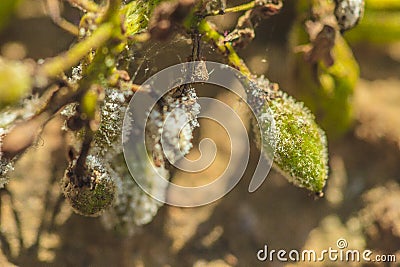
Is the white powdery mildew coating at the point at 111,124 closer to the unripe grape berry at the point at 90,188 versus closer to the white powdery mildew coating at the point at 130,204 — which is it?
the unripe grape berry at the point at 90,188

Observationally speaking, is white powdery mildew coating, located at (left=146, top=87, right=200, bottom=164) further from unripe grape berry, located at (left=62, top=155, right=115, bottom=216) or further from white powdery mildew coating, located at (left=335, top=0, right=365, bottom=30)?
white powdery mildew coating, located at (left=335, top=0, right=365, bottom=30)

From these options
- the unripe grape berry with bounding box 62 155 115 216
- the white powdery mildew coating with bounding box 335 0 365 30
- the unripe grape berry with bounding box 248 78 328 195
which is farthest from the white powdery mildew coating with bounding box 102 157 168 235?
the white powdery mildew coating with bounding box 335 0 365 30

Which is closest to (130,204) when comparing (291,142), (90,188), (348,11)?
(90,188)

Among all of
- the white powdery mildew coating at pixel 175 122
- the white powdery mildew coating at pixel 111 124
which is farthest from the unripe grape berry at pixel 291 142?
the white powdery mildew coating at pixel 111 124

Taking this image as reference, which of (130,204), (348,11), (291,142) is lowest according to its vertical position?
(130,204)

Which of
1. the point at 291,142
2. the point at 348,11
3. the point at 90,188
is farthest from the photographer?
the point at 348,11

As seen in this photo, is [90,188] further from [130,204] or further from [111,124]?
[130,204]

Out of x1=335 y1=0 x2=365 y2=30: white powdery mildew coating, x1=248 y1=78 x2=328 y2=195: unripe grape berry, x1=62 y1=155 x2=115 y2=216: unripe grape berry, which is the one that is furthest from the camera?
x1=335 y1=0 x2=365 y2=30: white powdery mildew coating

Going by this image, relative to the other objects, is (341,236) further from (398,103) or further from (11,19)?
(11,19)

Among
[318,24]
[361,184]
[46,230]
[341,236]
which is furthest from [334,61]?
[46,230]
